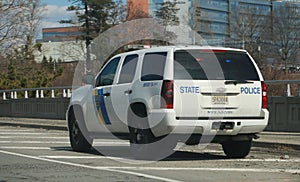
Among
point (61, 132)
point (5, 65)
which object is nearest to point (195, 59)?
point (61, 132)

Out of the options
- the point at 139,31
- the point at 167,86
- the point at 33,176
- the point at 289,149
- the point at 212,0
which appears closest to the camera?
the point at 33,176

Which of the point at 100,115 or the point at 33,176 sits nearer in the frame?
Result: the point at 33,176

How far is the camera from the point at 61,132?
21672 mm

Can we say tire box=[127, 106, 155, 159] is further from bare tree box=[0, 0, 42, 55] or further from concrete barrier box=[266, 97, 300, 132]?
bare tree box=[0, 0, 42, 55]

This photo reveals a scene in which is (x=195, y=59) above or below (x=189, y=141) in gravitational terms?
above

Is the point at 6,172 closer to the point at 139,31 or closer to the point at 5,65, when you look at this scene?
the point at 139,31

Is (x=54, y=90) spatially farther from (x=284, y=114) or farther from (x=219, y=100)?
(x=219, y=100)

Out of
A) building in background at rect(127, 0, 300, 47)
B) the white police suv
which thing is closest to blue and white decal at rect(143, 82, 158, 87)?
the white police suv

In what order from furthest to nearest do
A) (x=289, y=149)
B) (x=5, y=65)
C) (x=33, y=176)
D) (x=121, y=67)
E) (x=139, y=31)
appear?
1. (x=5, y=65)
2. (x=139, y=31)
3. (x=289, y=149)
4. (x=121, y=67)
5. (x=33, y=176)

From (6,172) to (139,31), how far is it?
24.2m

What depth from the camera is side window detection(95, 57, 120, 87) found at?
513 inches

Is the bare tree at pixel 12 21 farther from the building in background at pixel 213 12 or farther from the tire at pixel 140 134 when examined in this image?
the tire at pixel 140 134

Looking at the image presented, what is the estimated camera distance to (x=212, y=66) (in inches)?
459

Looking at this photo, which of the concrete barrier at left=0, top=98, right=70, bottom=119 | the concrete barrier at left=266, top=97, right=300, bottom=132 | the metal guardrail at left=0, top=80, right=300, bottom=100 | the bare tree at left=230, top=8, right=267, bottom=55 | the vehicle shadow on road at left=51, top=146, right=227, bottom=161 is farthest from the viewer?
the bare tree at left=230, top=8, right=267, bottom=55
